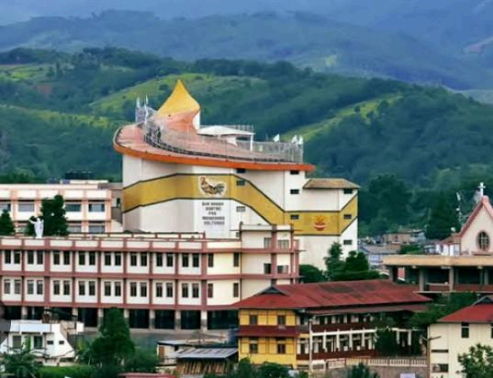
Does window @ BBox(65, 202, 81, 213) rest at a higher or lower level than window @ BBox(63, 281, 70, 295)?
higher

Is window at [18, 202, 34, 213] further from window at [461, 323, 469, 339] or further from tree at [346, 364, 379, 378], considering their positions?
window at [461, 323, 469, 339]

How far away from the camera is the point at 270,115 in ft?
585

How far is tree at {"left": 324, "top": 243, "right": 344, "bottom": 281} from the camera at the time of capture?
8059 centimetres

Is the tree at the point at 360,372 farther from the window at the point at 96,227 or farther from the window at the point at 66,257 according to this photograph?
the window at the point at 96,227

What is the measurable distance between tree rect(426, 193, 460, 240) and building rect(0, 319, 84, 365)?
24222 mm

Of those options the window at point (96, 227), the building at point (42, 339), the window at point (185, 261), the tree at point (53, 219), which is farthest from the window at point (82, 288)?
the window at point (96, 227)

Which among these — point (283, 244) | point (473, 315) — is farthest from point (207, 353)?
point (283, 244)

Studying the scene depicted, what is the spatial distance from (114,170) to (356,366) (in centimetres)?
8642

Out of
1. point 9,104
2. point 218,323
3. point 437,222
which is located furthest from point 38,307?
point 9,104

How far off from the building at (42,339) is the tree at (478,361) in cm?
1033

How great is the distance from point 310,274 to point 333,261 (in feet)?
11.9

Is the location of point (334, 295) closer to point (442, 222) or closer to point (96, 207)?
point (96, 207)

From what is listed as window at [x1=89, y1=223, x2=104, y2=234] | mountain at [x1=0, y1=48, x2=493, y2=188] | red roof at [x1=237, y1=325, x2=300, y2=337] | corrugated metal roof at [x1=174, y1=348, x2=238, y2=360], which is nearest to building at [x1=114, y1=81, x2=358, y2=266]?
window at [x1=89, y1=223, x2=104, y2=234]

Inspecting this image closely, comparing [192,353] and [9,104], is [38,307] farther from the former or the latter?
[9,104]
